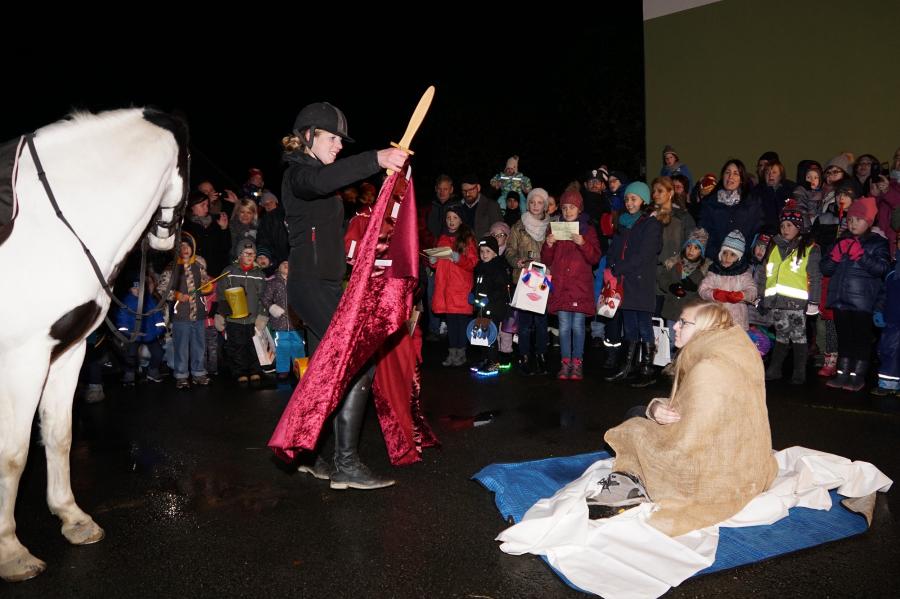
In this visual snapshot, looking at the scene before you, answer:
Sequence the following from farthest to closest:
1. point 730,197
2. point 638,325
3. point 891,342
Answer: point 730,197 → point 638,325 → point 891,342

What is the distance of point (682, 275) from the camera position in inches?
291

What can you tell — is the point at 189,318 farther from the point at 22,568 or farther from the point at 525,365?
the point at 22,568

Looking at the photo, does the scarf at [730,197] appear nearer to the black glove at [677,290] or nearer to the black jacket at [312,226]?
the black glove at [677,290]

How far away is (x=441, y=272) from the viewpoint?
27.1 feet

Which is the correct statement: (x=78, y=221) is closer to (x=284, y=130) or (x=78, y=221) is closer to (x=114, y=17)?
(x=114, y=17)

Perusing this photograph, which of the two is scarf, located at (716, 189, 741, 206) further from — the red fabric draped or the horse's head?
the horse's head

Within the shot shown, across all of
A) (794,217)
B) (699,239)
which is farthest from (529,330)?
(794,217)

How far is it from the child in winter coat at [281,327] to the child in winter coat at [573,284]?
2875 mm

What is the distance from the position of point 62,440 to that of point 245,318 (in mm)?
4205

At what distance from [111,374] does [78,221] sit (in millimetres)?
5321

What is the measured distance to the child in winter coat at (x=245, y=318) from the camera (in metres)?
7.65

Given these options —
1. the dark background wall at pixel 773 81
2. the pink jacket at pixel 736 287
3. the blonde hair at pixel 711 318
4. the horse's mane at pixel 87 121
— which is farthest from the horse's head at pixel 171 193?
the dark background wall at pixel 773 81

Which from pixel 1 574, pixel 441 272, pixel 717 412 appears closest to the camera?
pixel 1 574

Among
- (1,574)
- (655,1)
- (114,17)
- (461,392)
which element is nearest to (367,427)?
(461,392)
